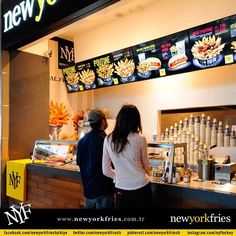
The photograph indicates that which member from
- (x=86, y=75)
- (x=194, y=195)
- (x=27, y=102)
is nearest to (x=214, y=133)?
(x=194, y=195)

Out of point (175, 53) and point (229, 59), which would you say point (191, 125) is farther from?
point (229, 59)

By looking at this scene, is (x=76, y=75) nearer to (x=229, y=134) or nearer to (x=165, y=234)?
(x=229, y=134)

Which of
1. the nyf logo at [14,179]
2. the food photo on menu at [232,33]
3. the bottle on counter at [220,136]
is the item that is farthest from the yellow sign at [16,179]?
the food photo on menu at [232,33]

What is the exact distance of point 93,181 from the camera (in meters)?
2.29

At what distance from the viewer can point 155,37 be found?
15.0ft

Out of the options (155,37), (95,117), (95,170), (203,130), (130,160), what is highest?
(155,37)

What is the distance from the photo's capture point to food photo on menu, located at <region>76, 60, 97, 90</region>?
16.1ft

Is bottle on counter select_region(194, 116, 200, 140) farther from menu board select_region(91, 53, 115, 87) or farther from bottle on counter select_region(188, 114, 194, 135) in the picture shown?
menu board select_region(91, 53, 115, 87)

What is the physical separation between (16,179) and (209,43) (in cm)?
311

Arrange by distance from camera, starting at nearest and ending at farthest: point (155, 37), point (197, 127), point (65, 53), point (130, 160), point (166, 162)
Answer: point (130, 160)
point (166, 162)
point (197, 127)
point (155, 37)
point (65, 53)

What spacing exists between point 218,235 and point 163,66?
2487mm

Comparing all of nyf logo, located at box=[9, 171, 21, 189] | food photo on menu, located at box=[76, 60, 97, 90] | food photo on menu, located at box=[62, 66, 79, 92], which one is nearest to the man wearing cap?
nyf logo, located at box=[9, 171, 21, 189]

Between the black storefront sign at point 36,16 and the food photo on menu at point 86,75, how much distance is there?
1.42 metres

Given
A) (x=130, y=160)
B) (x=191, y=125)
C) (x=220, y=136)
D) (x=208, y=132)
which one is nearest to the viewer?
(x=130, y=160)
